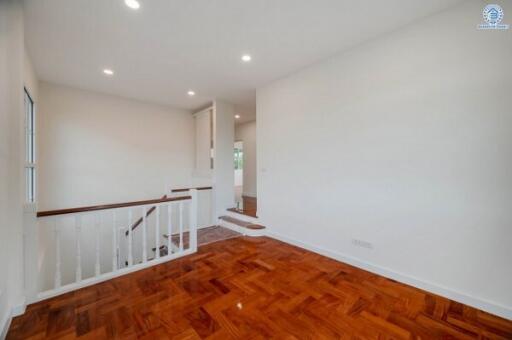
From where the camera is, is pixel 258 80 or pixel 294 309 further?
pixel 258 80

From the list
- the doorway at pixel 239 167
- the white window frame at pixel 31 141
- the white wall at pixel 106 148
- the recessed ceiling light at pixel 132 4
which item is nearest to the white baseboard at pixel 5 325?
the white window frame at pixel 31 141

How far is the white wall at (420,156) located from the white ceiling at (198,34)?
363 mm

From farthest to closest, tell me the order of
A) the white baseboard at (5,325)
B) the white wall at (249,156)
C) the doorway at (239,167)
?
the doorway at (239,167)
the white wall at (249,156)
the white baseboard at (5,325)

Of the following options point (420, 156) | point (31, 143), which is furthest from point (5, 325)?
point (420, 156)

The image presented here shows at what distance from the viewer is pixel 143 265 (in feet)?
8.93

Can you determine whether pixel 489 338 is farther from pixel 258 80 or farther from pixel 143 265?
pixel 258 80

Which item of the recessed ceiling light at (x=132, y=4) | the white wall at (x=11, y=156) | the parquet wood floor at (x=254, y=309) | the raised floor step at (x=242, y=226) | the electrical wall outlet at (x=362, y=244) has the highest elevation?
the recessed ceiling light at (x=132, y=4)

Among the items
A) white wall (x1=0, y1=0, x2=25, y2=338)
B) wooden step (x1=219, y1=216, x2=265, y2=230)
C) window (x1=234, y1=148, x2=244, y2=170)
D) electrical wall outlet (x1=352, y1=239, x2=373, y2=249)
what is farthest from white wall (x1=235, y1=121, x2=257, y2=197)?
white wall (x1=0, y1=0, x2=25, y2=338)

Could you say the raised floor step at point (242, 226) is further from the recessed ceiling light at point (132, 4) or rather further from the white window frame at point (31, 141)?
the recessed ceiling light at point (132, 4)

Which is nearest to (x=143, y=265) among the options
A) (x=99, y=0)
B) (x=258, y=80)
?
(x=99, y=0)

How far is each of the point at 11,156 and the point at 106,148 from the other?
113 inches

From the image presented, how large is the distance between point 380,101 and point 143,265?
142 inches

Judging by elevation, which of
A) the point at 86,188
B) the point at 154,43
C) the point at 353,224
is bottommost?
the point at 353,224

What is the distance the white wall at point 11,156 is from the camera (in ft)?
5.68
